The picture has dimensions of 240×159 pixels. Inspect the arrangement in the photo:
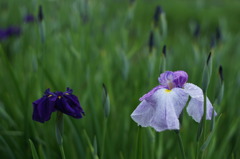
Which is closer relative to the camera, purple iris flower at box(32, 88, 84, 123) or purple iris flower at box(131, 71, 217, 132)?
purple iris flower at box(131, 71, 217, 132)

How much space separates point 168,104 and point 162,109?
0.9 inches

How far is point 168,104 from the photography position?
790 millimetres

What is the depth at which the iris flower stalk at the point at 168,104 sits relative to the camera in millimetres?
781

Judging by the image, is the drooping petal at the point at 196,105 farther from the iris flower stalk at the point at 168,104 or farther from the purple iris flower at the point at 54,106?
the purple iris flower at the point at 54,106

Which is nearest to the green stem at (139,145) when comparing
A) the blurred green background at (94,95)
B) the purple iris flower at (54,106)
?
the blurred green background at (94,95)

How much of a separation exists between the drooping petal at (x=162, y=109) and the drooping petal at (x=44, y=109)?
0.27 metres

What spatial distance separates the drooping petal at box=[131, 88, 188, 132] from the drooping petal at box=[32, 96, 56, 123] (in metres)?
0.27

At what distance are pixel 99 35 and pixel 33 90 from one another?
1.77 metres

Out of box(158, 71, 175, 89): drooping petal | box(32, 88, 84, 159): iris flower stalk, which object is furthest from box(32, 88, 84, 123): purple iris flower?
box(158, 71, 175, 89): drooping petal

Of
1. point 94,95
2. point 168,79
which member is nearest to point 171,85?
point 168,79

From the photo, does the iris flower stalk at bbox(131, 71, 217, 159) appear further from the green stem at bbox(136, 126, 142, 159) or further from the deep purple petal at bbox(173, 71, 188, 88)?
the green stem at bbox(136, 126, 142, 159)

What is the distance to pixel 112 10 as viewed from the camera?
261 inches

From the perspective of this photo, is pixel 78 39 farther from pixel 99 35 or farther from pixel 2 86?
pixel 99 35

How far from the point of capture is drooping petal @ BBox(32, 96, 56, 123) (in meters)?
0.90
